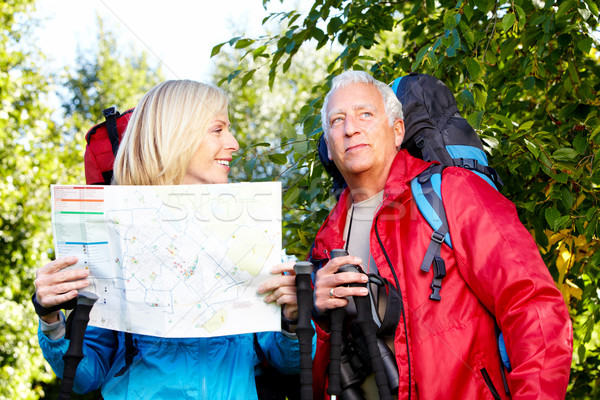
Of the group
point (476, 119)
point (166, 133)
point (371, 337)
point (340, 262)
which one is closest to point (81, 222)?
point (166, 133)

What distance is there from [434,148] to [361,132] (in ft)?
0.95

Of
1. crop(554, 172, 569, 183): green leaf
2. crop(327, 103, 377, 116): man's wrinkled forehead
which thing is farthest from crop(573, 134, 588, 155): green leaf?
crop(327, 103, 377, 116): man's wrinkled forehead

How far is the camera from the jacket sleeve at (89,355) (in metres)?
1.60

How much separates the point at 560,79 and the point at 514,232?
2.16 meters

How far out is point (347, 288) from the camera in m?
1.63

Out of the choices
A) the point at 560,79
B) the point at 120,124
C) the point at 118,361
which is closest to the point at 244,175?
the point at 120,124

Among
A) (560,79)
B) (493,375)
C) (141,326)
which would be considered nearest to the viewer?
(141,326)

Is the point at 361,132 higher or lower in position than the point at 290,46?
lower

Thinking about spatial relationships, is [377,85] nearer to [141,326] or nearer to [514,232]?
[514,232]

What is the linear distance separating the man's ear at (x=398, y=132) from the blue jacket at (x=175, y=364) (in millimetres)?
967

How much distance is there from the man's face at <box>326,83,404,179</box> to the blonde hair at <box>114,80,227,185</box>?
550mm

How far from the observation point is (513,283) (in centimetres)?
164

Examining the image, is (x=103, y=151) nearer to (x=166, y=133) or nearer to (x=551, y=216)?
(x=166, y=133)

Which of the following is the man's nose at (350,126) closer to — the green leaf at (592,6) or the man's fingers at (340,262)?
the man's fingers at (340,262)
